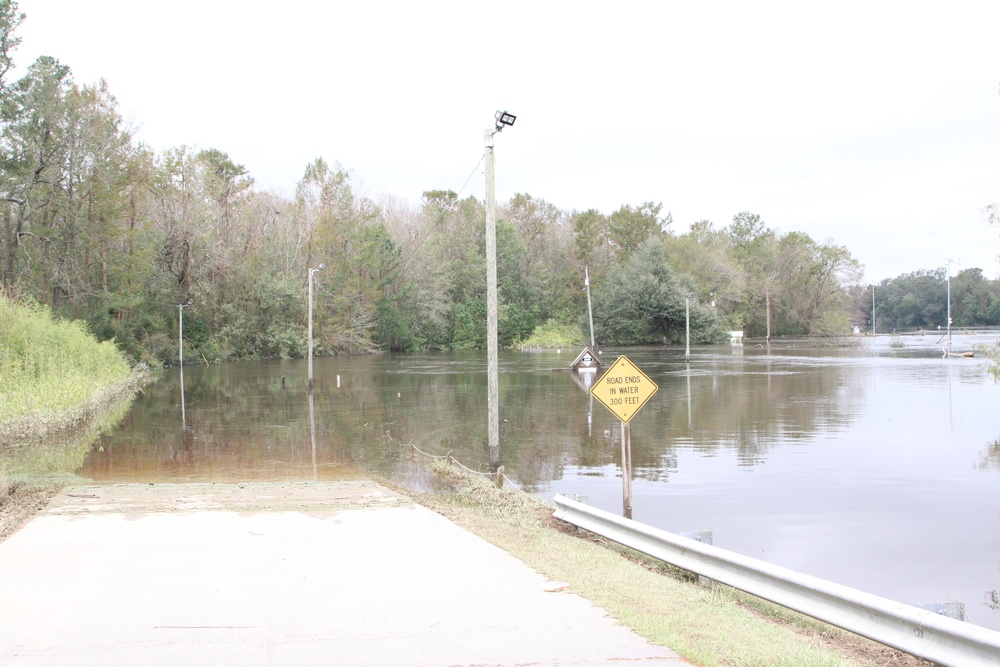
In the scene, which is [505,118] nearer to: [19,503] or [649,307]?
[19,503]

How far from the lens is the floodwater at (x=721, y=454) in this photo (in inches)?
434

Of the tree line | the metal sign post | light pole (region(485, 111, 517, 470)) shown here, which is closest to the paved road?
the metal sign post

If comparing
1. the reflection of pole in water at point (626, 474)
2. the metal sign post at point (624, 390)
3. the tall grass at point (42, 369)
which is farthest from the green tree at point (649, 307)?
the reflection of pole in water at point (626, 474)

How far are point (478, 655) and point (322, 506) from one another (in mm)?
6144

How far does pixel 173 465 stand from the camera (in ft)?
54.2

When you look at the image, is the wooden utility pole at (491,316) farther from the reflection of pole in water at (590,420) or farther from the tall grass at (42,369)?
the tall grass at (42,369)

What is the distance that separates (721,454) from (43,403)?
16899 millimetres

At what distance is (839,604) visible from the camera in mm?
5789

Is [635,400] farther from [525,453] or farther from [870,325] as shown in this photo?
[870,325]

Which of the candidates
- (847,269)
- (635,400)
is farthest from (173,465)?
(847,269)

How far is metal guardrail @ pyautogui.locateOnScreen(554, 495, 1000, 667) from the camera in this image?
4863 millimetres

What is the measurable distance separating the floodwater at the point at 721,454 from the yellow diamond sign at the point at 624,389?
86.7 inches

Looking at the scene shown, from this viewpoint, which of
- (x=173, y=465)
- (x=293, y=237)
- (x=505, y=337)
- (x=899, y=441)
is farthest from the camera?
(x=505, y=337)

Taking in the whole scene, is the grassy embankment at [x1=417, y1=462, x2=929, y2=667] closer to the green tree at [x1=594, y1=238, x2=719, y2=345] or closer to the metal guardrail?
the metal guardrail
